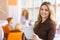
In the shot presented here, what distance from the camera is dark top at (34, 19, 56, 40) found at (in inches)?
63.9

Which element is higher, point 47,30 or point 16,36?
point 47,30

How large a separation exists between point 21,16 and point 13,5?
583mm

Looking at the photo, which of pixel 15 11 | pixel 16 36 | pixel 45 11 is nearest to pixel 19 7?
pixel 15 11

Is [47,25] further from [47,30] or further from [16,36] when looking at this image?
[16,36]

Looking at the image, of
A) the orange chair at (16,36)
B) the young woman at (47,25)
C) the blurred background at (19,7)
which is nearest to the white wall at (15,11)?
the blurred background at (19,7)

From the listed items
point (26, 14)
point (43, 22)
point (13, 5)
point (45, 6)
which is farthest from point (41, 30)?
point (13, 5)

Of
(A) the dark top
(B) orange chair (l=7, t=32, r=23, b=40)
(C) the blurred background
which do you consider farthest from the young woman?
(C) the blurred background

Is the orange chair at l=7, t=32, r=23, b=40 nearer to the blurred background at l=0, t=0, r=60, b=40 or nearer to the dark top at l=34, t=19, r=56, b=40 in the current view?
the dark top at l=34, t=19, r=56, b=40

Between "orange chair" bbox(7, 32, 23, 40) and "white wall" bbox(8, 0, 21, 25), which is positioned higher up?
"white wall" bbox(8, 0, 21, 25)

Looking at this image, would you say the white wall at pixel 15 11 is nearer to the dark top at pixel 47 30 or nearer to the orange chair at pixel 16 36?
the orange chair at pixel 16 36

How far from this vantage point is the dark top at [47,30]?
1624 millimetres

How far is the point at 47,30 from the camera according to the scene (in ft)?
5.51

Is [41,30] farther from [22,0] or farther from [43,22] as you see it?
[22,0]

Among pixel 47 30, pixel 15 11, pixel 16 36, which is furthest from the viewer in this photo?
pixel 15 11
